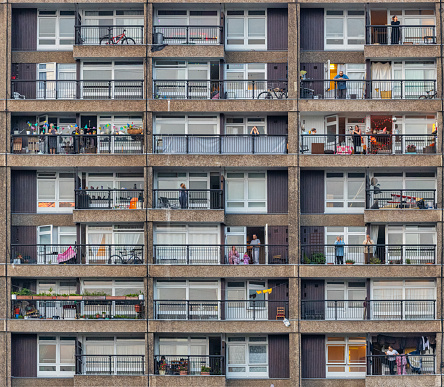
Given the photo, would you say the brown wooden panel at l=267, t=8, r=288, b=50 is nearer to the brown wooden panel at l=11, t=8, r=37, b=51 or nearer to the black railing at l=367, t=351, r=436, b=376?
the brown wooden panel at l=11, t=8, r=37, b=51

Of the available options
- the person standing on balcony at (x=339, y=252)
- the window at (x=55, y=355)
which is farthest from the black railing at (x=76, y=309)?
the person standing on balcony at (x=339, y=252)

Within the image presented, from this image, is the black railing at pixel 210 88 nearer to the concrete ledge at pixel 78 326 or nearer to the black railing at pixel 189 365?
the concrete ledge at pixel 78 326

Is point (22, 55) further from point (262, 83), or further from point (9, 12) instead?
point (262, 83)

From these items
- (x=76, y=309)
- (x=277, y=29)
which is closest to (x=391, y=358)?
(x=76, y=309)

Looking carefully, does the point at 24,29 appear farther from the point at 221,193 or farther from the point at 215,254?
the point at 215,254

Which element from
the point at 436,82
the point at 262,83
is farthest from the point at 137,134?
the point at 436,82

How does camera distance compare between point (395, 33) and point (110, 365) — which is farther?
point (395, 33)
